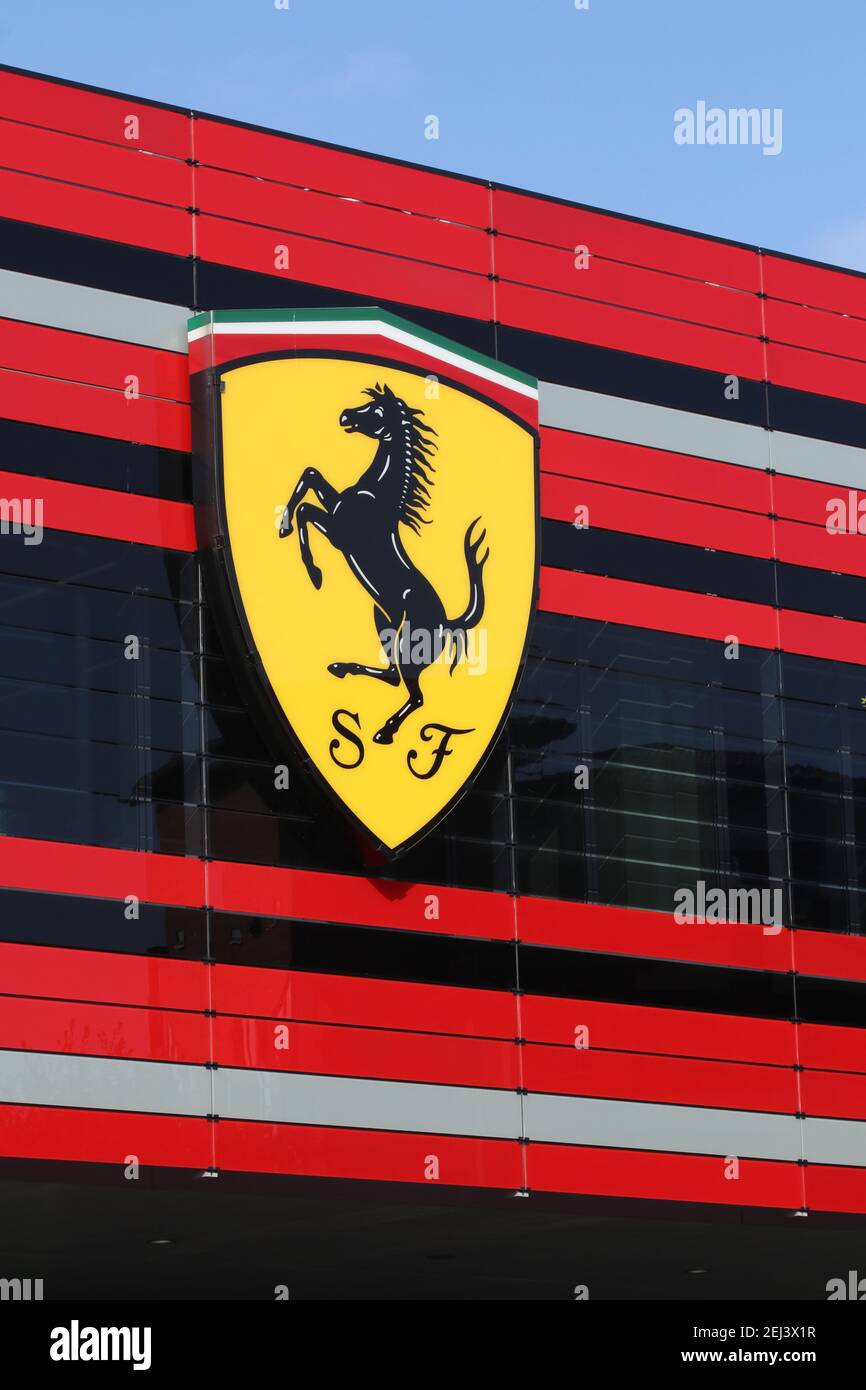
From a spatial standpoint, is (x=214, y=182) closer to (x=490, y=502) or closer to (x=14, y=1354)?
(x=490, y=502)

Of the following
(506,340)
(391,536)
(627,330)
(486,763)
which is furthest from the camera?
(627,330)

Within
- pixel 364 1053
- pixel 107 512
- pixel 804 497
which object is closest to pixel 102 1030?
pixel 364 1053

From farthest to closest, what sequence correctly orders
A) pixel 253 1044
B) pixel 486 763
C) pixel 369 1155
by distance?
pixel 486 763, pixel 369 1155, pixel 253 1044

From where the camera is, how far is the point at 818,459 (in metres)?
27.8

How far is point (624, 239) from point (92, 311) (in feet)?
22.6

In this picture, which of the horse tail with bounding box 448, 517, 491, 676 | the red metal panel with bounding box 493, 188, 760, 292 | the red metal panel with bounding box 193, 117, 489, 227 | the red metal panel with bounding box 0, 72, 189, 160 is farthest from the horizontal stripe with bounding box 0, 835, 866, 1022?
the red metal panel with bounding box 493, 188, 760, 292

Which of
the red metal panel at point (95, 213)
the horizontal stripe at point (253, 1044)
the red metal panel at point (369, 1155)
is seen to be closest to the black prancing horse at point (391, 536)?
the red metal panel at point (95, 213)

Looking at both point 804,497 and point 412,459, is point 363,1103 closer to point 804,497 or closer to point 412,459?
point 412,459

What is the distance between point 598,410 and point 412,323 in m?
2.60

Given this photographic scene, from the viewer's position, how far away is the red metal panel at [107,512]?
73.0ft

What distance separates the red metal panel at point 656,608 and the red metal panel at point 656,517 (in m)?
0.45

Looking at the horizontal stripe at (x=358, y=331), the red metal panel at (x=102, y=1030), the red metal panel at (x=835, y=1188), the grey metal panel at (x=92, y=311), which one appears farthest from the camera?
the red metal panel at (x=835, y=1188)

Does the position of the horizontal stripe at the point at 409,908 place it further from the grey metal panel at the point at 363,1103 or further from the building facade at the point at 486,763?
the grey metal panel at the point at 363,1103

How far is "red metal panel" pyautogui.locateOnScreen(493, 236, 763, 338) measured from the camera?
26.0m
